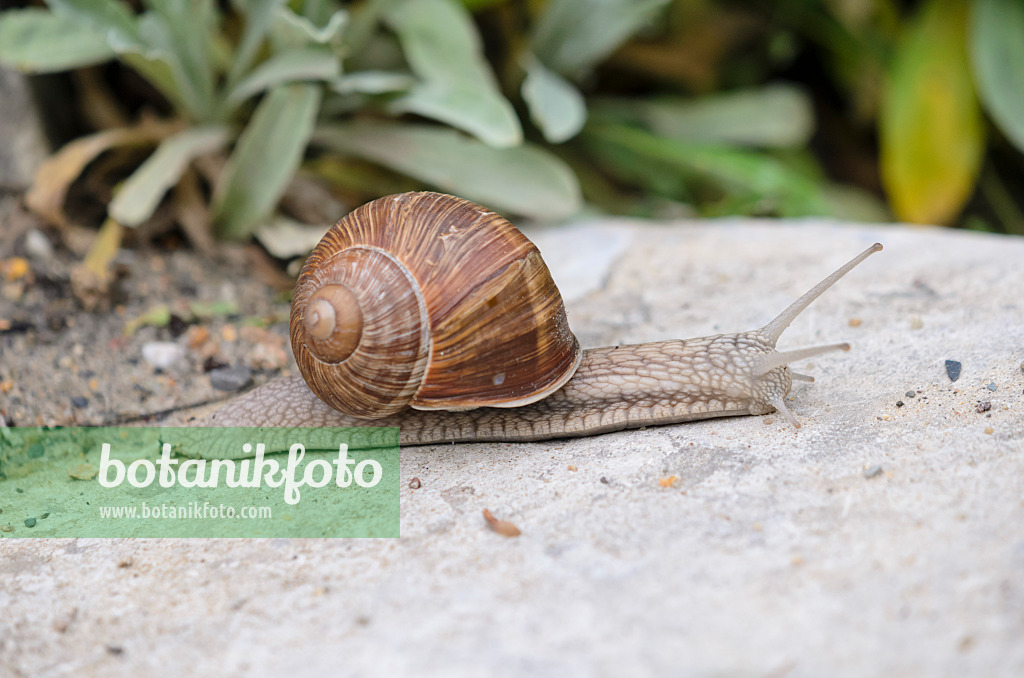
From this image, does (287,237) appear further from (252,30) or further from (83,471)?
(83,471)

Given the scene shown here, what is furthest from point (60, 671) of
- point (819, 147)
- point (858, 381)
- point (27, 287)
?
point (819, 147)

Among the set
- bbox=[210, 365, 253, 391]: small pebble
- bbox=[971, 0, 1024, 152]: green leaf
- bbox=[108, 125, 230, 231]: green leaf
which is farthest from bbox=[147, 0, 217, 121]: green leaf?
bbox=[971, 0, 1024, 152]: green leaf

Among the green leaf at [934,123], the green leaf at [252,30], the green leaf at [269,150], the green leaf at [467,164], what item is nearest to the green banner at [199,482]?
the green leaf at [269,150]

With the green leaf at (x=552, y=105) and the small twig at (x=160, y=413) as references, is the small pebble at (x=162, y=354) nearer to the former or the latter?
the small twig at (x=160, y=413)

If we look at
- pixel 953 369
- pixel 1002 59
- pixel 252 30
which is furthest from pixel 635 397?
pixel 1002 59

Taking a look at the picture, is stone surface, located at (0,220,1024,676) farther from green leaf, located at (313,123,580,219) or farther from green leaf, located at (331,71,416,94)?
green leaf, located at (331,71,416,94)

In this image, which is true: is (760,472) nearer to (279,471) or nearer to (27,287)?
(279,471)
